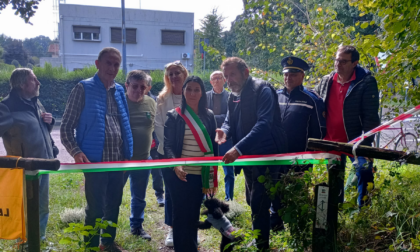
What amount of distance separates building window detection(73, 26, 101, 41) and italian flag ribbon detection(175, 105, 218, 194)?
24.2 m

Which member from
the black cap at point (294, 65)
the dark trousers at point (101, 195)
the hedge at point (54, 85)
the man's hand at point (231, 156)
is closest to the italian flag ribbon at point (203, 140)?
the man's hand at point (231, 156)

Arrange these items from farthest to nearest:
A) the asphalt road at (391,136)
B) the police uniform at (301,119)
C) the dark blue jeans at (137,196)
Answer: the asphalt road at (391,136)
the dark blue jeans at (137,196)
the police uniform at (301,119)

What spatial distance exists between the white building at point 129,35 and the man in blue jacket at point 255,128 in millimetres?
23021

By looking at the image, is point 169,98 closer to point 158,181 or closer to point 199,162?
point 199,162

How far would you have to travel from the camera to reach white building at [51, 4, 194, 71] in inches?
977

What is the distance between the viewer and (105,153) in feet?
10.9

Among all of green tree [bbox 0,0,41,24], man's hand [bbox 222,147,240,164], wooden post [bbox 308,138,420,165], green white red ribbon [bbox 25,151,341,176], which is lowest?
green white red ribbon [bbox 25,151,341,176]

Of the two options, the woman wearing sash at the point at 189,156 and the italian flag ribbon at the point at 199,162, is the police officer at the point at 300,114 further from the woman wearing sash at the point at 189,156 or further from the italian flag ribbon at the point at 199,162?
the woman wearing sash at the point at 189,156

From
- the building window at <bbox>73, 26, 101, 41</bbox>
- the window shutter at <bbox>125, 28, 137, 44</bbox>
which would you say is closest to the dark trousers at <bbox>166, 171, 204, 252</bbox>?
the window shutter at <bbox>125, 28, 137, 44</bbox>

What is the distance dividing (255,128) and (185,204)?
37.1 inches

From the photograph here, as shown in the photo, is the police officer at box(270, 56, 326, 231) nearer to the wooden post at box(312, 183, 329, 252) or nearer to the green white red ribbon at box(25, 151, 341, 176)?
the green white red ribbon at box(25, 151, 341, 176)

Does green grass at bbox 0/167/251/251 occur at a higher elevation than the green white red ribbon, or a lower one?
lower

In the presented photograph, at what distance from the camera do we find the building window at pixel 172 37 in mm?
26875

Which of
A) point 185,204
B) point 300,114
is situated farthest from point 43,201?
point 300,114
